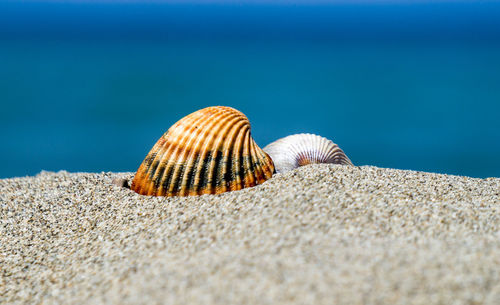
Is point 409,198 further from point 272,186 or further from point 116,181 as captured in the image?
point 116,181

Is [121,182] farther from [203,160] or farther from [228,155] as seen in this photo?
[228,155]

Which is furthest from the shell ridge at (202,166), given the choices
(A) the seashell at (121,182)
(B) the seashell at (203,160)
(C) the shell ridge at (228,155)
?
(A) the seashell at (121,182)

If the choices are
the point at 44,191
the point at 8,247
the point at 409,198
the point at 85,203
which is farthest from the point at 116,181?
the point at 409,198

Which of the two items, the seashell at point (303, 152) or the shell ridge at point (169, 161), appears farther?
the seashell at point (303, 152)

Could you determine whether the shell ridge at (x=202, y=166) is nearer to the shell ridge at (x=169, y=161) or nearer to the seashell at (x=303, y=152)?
the shell ridge at (x=169, y=161)

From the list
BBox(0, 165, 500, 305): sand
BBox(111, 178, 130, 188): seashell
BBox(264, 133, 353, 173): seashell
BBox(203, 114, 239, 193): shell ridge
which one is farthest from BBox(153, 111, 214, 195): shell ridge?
BBox(264, 133, 353, 173): seashell

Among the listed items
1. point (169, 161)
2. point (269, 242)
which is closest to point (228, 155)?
point (169, 161)
